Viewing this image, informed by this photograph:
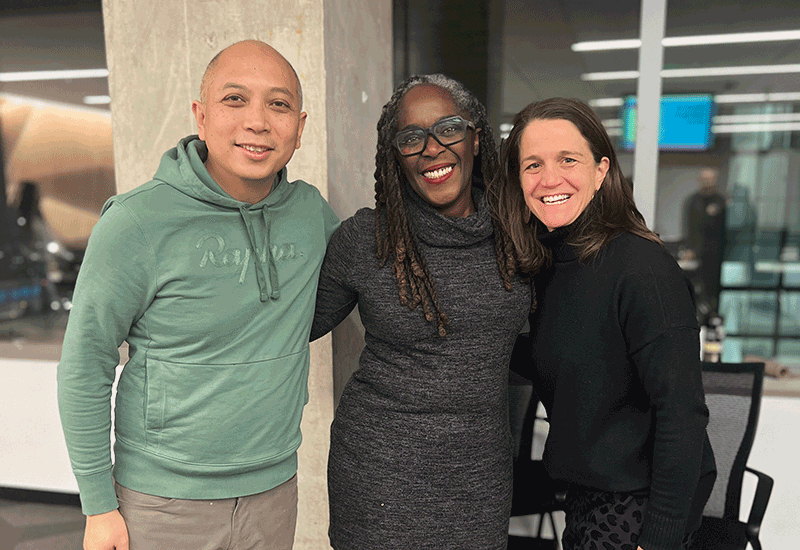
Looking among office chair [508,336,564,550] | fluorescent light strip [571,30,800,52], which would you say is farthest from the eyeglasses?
fluorescent light strip [571,30,800,52]

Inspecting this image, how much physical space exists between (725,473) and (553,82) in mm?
3105

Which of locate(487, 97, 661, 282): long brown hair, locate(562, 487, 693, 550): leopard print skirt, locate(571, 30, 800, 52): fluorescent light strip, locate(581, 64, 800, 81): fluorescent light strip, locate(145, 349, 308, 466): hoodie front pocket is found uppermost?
locate(571, 30, 800, 52): fluorescent light strip

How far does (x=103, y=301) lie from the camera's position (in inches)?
41.4

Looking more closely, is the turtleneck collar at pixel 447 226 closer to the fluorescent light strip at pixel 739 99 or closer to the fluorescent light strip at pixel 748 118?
the fluorescent light strip at pixel 739 99

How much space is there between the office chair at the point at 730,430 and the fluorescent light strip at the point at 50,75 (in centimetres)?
505

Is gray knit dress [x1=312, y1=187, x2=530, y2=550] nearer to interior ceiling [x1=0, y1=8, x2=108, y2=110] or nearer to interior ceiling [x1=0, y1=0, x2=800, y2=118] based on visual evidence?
interior ceiling [x1=0, y1=0, x2=800, y2=118]

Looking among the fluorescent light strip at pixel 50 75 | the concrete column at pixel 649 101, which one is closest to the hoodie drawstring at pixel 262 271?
the concrete column at pixel 649 101

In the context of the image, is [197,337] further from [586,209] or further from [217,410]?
[586,209]

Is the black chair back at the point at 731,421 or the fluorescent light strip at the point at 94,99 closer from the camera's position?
the black chair back at the point at 731,421

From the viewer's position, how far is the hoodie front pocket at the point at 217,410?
3.76 feet

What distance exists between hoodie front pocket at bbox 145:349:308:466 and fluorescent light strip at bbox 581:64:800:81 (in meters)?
3.93

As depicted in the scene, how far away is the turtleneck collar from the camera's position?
1287 millimetres

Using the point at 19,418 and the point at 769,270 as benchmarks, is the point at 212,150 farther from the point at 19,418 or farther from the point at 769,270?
the point at 769,270

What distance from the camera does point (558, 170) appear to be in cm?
123
